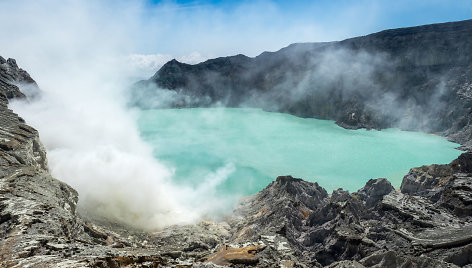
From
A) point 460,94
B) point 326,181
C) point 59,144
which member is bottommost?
point 326,181

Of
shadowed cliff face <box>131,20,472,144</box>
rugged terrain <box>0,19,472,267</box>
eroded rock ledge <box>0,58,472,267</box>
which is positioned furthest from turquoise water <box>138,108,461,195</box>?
eroded rock ledge <box>0,58,472,267</box>

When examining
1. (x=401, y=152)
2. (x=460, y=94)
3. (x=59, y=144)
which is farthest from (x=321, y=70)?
(x=59, y=144)

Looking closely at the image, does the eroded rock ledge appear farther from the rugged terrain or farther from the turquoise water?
the turquoise water

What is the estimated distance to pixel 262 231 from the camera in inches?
738

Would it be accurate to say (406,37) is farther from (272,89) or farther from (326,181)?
(326,181)

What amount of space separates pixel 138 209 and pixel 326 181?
2229 cm

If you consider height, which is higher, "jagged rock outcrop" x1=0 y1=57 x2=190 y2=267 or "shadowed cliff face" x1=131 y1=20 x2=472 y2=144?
"shadowed cliff face" x1=131 y1=20 x2=472 y2=144

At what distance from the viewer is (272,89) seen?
100688 millimetres

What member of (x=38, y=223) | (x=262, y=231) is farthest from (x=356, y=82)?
(x=38, y=223)

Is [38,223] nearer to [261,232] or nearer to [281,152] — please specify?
[261,232]

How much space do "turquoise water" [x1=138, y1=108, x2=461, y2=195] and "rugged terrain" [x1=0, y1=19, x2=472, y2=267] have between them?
11691 mm

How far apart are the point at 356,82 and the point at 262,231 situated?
71.1 meters

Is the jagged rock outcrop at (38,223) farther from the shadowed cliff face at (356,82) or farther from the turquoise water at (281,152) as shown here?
the shadowed cliff face at (356,82)

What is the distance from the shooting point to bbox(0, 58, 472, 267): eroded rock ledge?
997cm
